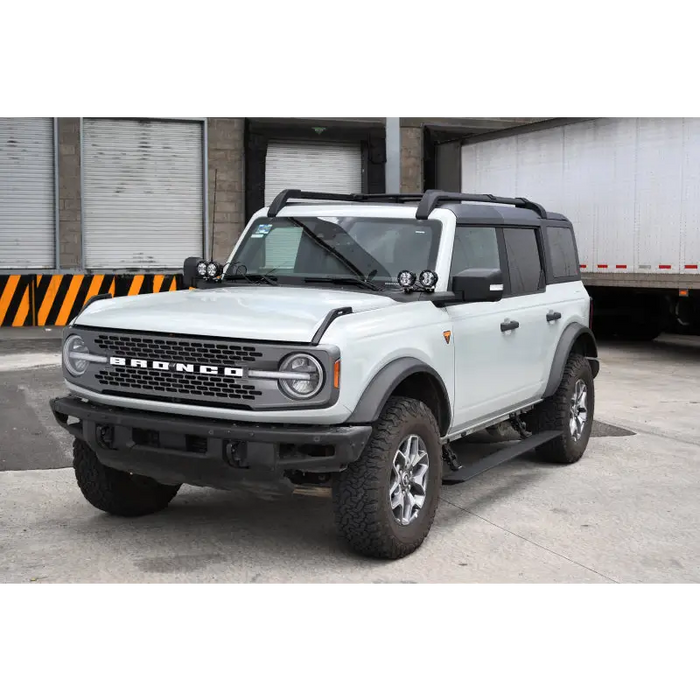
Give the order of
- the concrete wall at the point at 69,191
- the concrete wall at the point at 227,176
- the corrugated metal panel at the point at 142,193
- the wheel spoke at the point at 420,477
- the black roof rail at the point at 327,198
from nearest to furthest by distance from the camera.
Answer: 1. the wheel spoke at the point at 420,477
2. the black roof rail at the point at 327,198
3. the concrete wall at the point at 69,191
4. the corrugated metal panel at the point at 142,193
5. the concrete wall at the point at 227,176

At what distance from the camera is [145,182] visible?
21281 mm

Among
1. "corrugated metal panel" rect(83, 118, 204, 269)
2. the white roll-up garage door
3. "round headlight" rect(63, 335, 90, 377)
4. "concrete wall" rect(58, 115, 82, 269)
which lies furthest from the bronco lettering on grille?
the white roll-up garage door

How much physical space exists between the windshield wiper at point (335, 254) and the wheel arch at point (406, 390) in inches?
25.2

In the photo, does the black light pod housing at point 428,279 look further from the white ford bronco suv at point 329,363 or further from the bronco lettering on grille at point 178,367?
the bronco lettering on grille at point 178,367

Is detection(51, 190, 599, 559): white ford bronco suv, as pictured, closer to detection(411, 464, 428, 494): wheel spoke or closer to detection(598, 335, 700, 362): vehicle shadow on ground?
detection(411, 464, 428, 494): wheel spoke

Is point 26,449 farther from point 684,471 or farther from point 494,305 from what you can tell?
point 684,471

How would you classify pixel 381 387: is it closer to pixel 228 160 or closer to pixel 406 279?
pixel 406 279

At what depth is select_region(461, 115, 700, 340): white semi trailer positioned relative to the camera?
14.1 m

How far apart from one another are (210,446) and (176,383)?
0.43m

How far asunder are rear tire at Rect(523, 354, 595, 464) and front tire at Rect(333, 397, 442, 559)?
7.31ft

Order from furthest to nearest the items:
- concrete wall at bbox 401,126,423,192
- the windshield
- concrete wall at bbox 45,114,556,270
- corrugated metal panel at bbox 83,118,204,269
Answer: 1. concrete wall at bbox 401,126,423,192
2. corrugated metal panel at bbox 83,118,204,269
3. concrete wall at bbox 45,114,556,270
4. the windshield

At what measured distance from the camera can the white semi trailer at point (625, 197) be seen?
554 inches

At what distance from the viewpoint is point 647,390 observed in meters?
11.7

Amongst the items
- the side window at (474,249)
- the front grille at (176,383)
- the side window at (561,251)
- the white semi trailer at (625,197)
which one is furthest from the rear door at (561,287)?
the white semi trailer at (625,197)
